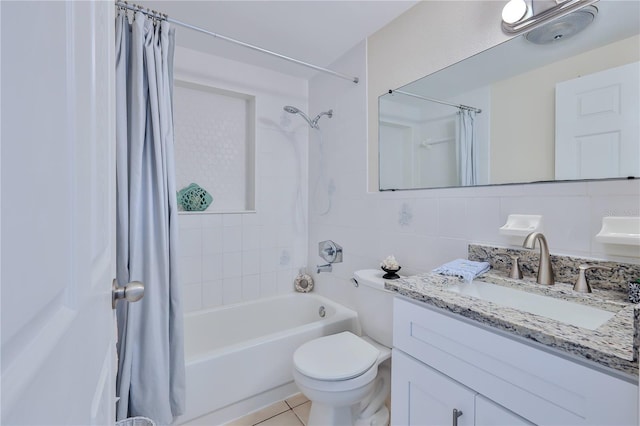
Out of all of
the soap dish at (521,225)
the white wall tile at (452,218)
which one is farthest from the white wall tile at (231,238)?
the soap dish at (521,225)

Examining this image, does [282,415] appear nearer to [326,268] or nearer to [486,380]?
[326,268]

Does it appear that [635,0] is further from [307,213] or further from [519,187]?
[307,213]

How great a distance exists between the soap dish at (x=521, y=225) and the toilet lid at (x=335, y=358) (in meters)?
0.82

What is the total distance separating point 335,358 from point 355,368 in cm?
12

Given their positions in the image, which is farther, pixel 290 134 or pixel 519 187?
pixel 290 134

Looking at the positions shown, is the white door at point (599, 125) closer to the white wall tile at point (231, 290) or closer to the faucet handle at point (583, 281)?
the faucet handle at point (583, 281)

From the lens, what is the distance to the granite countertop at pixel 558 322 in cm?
62

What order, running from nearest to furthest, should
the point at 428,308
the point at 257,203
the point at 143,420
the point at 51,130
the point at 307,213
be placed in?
the point at 51,130 < the point at 428,308 < the point at 143,420 < the point at 257,203 < the point at 307,213

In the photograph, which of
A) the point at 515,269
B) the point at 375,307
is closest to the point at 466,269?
the point at 515,269

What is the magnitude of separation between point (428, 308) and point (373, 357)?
61cm

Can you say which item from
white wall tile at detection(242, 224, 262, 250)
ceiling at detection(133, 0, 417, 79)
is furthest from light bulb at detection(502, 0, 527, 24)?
white wall tile at detection(242, 224, 262, 250)

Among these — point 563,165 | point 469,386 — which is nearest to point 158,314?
point 469,386

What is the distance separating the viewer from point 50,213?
0.86 feet

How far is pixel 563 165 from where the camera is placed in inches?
45.7
